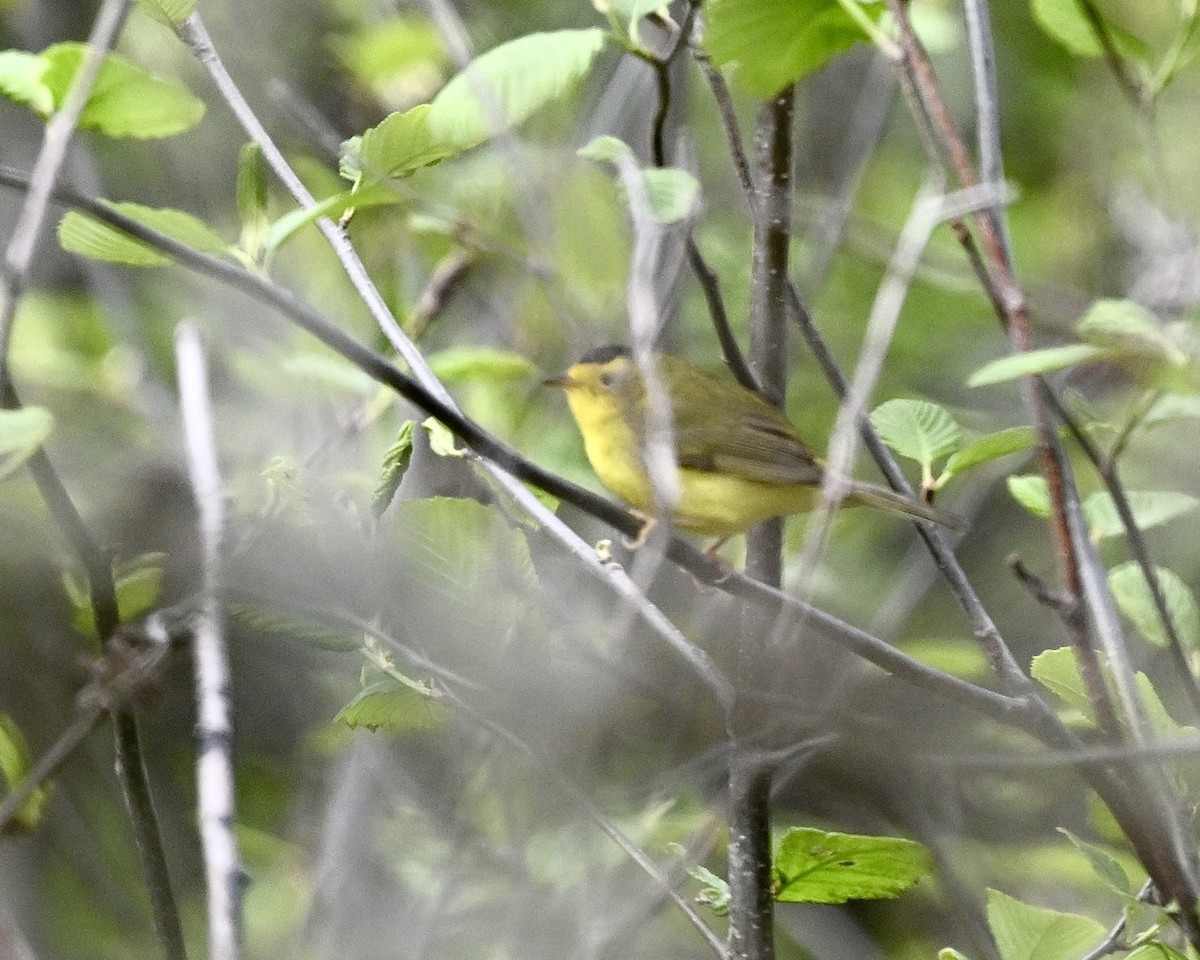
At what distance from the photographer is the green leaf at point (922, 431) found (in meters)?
1.76

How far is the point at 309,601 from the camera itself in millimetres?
1466

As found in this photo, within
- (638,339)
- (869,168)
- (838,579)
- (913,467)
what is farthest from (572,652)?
(869,168)

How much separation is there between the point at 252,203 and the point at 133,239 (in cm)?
20

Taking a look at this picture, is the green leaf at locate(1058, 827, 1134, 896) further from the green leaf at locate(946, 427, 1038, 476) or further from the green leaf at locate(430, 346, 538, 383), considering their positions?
the green leaf at locate(430, 346, 538, 383)

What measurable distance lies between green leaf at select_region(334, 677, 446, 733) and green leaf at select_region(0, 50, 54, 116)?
67cm

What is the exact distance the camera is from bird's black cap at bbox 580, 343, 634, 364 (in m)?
2.89

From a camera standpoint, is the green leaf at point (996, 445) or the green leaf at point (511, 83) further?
the green leaf at point (996, 445)

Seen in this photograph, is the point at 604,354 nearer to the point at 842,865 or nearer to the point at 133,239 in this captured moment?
the point at 842,865

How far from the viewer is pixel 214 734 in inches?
43.4

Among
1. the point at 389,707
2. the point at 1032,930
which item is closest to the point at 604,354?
the point at 389,707

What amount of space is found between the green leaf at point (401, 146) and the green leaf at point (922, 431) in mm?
687

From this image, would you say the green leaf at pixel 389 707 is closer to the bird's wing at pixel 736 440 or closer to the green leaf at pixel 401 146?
the green leaf at pixel 401 146

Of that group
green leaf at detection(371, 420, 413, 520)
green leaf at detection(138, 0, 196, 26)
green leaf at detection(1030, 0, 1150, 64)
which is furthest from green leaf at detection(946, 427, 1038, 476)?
green leaf at detection(138, 0, 196, 26)

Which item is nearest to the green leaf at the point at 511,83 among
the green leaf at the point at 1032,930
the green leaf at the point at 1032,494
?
the green leaf at the point at 1032,494
